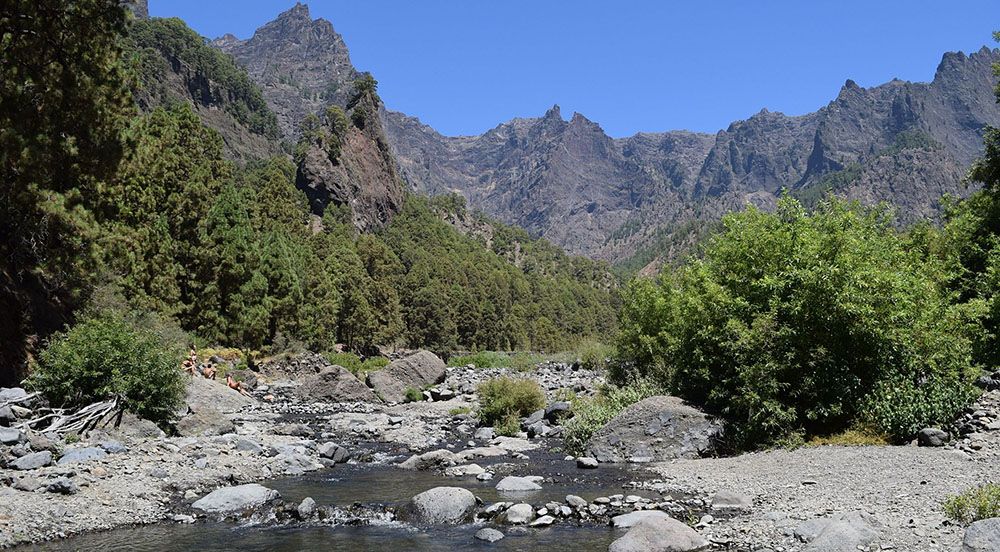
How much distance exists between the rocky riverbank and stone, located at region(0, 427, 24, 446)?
2.4 inches

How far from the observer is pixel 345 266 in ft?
261

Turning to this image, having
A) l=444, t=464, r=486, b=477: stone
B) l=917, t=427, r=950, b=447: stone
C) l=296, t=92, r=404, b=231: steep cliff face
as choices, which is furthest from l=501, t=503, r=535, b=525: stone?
l=296, t=92, r=404, b=231: steep cliff face

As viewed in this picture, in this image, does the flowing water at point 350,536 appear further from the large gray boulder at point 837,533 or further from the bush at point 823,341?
the bush at point 823,341

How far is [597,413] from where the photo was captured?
2411cm

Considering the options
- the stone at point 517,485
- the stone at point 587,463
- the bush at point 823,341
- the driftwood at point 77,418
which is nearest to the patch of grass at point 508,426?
the stone at point 587,463

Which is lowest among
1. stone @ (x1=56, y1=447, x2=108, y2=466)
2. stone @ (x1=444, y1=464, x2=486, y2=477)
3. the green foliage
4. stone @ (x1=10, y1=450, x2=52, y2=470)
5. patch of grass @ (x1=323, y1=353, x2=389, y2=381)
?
patch of grass @ (x1=323, y1=353, x2=389, y2=381)

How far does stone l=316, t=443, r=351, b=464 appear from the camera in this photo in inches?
854

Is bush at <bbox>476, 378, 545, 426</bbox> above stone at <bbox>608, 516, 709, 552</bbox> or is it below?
below

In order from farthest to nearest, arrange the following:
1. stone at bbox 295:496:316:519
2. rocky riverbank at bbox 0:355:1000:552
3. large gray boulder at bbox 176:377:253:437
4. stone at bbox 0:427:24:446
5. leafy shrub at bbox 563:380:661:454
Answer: large gray boulder at bbox 176:377:253:437 → leafy shrub at bbox 563:380:661:454 → stone at bbox 0:427:24:446 → stone at bbox 295:496:316:519 → rocky riverbank at bbox 0:355:1000:552

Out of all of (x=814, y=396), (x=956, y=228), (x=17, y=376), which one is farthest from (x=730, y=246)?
(x=17, y=376)

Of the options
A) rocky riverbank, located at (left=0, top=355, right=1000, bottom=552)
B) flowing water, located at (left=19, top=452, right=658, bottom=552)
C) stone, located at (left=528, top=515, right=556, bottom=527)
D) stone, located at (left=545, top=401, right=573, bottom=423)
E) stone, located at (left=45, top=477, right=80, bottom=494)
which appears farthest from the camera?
stone, located at (left=545, top=401, right=573, bottom=423)

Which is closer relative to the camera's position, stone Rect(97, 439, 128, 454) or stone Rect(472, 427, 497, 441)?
stone Rect(97, 439, 128, 454)

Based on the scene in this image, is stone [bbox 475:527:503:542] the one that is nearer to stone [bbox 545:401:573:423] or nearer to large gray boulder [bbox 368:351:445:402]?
stone [bbox 545:401:573:423]

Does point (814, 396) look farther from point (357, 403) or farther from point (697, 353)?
point (357, 403)
